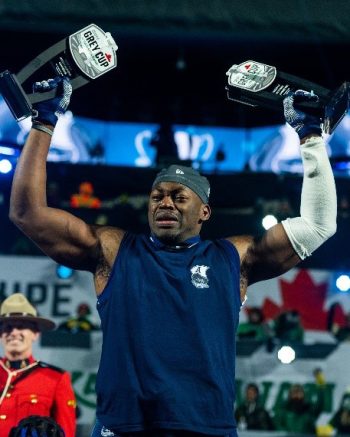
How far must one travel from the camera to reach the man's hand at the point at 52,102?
11.5ft

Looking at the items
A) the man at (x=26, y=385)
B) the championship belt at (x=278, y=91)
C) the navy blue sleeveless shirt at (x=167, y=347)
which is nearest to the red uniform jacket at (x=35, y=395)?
the man at (x=26, y=385)

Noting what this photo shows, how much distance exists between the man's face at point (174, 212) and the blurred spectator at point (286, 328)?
5225 mm

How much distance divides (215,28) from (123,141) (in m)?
5.52

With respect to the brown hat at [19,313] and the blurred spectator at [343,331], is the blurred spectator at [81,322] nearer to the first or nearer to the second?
the brown hat at [19,313]

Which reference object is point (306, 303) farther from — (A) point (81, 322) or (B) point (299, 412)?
(A) point (81, 322)

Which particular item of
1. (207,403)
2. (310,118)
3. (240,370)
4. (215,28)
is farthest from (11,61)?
(207,403)

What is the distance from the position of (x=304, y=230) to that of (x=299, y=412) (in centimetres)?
536

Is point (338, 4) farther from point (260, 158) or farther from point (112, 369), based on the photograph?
point (260, 158)

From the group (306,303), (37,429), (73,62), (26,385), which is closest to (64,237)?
(73,62)

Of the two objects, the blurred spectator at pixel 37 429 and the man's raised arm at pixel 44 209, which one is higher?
the man's raised arm at pixel 44 209

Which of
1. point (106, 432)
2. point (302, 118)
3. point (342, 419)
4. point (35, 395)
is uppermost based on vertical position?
point (302, 118)

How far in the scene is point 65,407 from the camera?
6.08m

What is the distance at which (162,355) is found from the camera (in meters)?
3.27

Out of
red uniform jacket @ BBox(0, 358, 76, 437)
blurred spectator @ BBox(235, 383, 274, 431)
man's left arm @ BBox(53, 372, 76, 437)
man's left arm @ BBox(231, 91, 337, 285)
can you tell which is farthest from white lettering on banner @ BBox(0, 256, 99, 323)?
man's left arm @ BBox(231, 91, 337, 285)
